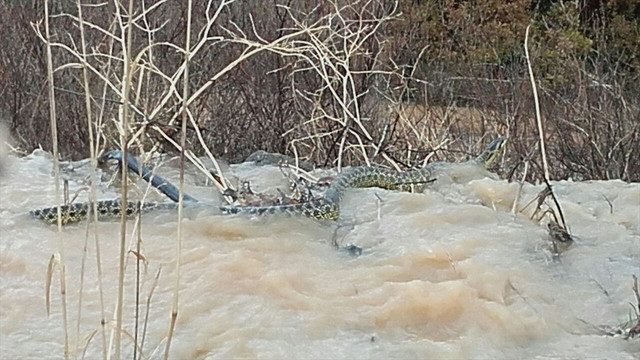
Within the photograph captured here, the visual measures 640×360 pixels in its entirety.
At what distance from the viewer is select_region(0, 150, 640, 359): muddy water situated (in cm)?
353

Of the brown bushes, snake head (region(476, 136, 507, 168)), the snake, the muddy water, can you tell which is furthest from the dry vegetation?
the muddy water

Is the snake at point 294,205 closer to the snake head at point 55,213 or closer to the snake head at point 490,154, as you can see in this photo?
the snake head at point 55,213

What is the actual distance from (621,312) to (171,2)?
27.9 ft

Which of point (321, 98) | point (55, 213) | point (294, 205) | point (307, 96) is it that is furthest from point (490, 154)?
point (307, 96)

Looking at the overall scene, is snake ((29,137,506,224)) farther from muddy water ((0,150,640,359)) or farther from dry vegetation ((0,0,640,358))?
dry vegetation ((0,0,640,358))

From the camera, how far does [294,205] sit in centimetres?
514

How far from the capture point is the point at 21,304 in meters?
3.94

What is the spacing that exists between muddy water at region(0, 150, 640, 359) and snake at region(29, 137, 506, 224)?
0.30ft

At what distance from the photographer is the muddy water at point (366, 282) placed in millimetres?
3525

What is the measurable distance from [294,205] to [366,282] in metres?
1.14

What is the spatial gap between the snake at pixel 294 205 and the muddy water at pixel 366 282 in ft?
0.30

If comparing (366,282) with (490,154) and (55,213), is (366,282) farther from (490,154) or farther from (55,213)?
(490,154)

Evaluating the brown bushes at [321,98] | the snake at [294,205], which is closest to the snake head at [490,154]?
the snake at [294,205]

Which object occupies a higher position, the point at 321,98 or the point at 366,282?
the point at 321,98
